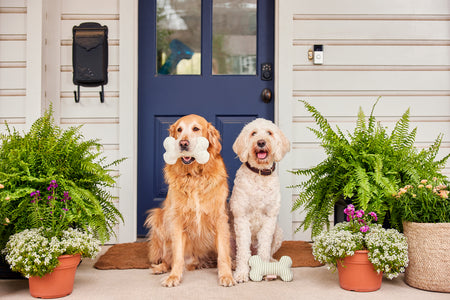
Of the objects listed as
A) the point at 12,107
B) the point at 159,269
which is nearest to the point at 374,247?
the point at 159,269

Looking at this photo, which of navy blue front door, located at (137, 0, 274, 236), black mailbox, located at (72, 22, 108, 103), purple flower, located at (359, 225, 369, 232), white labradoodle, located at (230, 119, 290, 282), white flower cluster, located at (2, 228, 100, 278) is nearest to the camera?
white flower cluster, located at (2, 228, 100, 278)

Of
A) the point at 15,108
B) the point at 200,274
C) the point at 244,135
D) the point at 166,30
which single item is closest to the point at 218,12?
the point at 166,30

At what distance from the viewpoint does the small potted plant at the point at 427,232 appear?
231cm

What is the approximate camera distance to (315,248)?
247 cm

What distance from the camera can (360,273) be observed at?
2.36m

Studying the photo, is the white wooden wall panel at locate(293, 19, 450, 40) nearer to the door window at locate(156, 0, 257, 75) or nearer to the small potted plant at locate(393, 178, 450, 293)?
the door window at locate(156, 0, 257, 75)

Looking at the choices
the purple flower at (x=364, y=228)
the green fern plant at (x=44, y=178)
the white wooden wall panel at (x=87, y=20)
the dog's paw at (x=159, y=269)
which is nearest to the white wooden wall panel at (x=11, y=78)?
the white wooden wall panel at (x=87, y=20)

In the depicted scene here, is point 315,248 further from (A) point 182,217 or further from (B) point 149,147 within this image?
(B) point 149,147

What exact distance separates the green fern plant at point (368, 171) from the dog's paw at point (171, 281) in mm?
887

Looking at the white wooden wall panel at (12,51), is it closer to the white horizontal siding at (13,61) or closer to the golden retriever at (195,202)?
the white horizontal siding at (13,61)

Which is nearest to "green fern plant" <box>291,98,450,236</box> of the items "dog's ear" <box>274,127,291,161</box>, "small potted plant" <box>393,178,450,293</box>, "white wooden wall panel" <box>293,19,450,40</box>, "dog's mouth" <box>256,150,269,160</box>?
"small potted plant" <box>393,178,450,293</box>

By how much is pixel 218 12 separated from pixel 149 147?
1.29 metres

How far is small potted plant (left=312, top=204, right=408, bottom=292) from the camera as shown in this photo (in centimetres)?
231

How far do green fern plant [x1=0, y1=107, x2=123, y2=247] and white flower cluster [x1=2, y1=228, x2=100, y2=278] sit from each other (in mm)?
77
